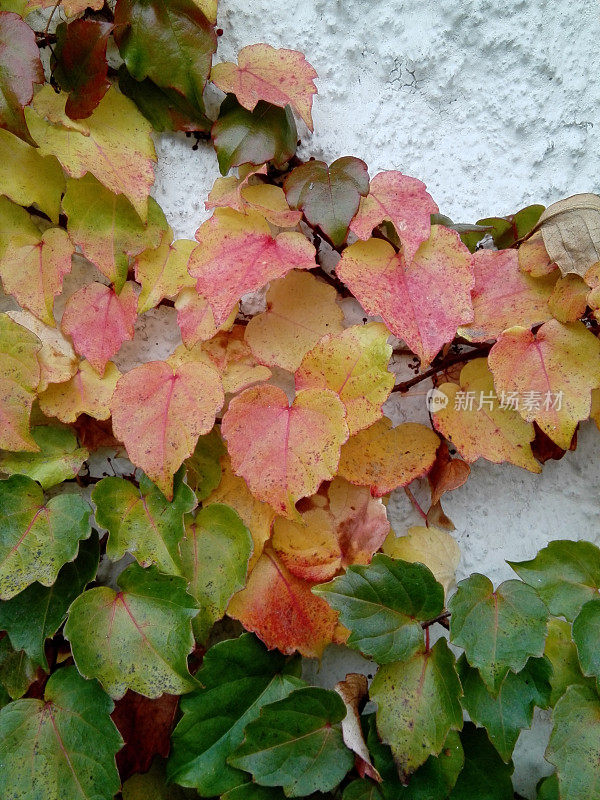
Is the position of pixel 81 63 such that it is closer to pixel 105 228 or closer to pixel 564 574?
pixel 105 228

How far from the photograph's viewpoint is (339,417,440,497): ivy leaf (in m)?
0.85

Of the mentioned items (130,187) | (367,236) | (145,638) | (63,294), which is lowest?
(145,638)

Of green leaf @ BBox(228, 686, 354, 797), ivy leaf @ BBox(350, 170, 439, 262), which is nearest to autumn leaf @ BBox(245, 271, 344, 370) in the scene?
ivy leaf @ BBox(350, 170, 439, 262)

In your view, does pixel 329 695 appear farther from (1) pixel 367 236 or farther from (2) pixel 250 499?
(1) pixel 367 236

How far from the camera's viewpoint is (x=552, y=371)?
79 cm

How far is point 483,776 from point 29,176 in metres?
0.99

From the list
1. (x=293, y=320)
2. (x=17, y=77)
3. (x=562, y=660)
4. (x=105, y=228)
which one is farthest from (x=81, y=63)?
(x=562, y=660)

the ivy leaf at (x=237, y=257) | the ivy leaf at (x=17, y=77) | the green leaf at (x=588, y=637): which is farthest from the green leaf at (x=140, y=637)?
the ivy leaf at (x=17, y=77)

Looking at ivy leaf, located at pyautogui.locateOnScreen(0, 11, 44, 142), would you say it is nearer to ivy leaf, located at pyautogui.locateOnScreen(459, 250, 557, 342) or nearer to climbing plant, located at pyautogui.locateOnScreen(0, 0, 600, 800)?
climbing plant, located at pyautogui.locateOnScreen(0, 0, 600, 800)

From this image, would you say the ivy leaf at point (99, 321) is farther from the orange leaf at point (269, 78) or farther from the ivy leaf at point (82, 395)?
the orange leaf at point (269, 78)

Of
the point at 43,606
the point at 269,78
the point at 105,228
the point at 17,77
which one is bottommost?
the point at 43,606

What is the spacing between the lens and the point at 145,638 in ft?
2.41

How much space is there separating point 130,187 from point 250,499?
0.45m

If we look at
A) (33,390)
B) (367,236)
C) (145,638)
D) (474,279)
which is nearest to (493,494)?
(474,279)
